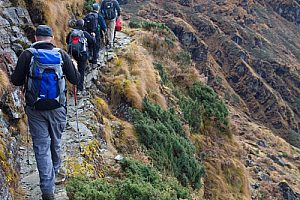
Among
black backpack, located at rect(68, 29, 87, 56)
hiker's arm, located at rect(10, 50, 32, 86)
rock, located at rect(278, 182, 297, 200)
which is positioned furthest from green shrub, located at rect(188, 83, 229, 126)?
rock, located at rect(278, 182, 297, 200)

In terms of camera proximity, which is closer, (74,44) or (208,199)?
(74,44)

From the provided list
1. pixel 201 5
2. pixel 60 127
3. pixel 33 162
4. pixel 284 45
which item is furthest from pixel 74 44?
pixel 284 45

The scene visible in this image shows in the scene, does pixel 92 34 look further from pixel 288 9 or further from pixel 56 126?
pixel 288 9

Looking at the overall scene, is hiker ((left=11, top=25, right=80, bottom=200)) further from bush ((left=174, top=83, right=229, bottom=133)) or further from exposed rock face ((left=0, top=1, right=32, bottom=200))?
bush ((left=174, top=83, right=229, bottom=133))

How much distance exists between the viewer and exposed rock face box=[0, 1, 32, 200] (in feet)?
17.7

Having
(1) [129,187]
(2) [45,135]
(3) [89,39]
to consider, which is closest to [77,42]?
(3) [89,39]

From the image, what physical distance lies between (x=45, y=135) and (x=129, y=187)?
5.43 ft

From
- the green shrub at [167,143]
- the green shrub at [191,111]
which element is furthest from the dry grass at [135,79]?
the green shrub at [191,111]

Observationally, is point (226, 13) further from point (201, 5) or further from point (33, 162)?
point (33, 162)

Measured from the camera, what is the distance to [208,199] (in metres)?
11.9

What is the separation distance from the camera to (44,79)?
15.4 feet

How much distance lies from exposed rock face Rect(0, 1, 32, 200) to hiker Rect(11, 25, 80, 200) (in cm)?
58

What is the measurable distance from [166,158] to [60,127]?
4.79 m

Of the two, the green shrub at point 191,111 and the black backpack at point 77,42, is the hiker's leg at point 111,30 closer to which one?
the green shrub at point 191,111
